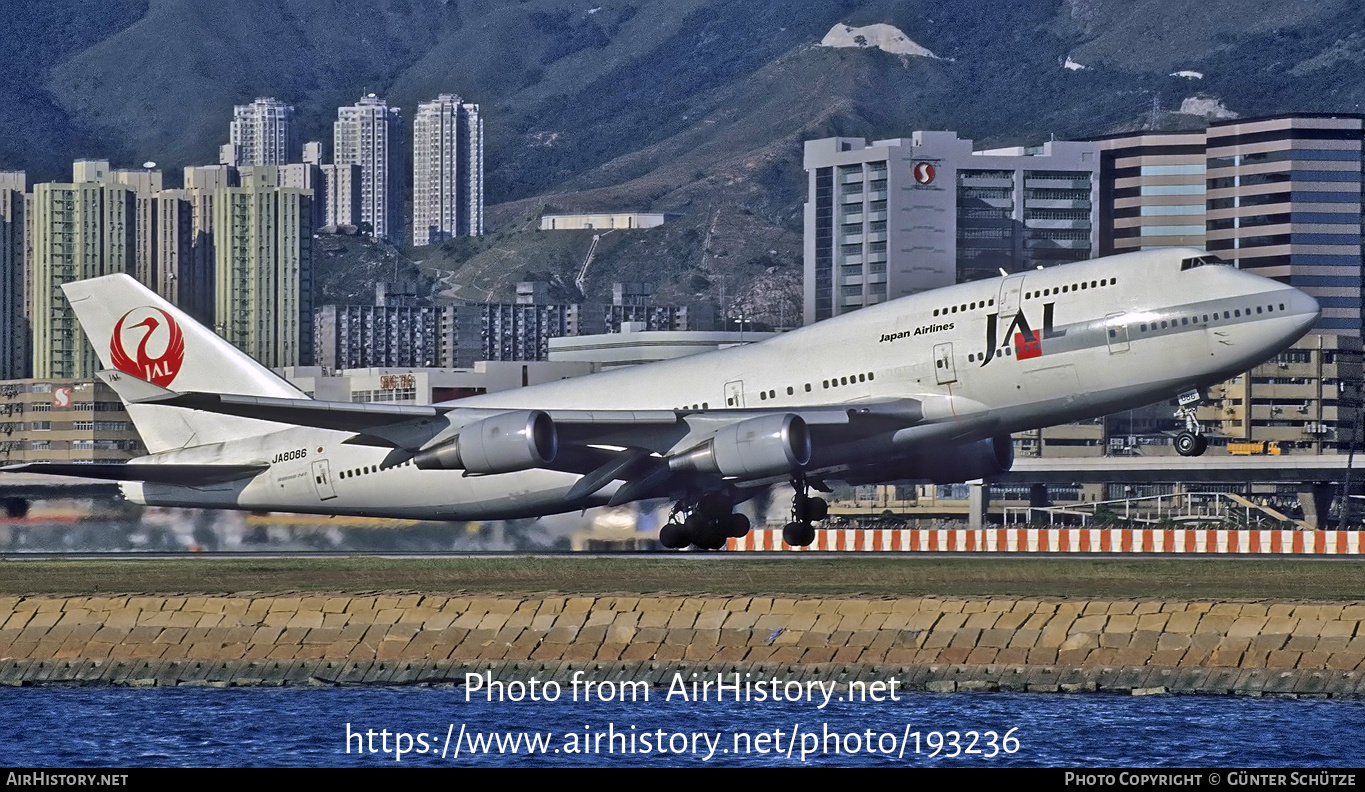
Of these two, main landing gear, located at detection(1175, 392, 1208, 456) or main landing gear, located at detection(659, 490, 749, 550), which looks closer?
main landing gear, located at detection(1175, 392, 1208, 456)

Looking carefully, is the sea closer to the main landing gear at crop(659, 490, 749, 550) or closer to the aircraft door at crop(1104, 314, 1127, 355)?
the aircraft door at crop(1104, 314, 1127, 355)

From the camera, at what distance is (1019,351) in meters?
50.1

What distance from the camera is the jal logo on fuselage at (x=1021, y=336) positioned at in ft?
164

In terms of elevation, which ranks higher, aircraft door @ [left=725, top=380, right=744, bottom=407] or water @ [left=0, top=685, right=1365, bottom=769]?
aircraft door @ [left=725, top=380, right=744, bottom=407]

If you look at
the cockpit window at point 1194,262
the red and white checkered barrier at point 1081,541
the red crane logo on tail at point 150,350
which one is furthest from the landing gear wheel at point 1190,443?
the red crane logo on tail at point 150,350

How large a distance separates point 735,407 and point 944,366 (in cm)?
593

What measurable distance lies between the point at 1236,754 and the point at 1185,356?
16.6 m

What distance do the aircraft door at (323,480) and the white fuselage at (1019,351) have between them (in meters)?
5.15

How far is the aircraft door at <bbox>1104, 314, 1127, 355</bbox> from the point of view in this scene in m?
49.7

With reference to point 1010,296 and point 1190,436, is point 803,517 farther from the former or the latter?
point 1190,436

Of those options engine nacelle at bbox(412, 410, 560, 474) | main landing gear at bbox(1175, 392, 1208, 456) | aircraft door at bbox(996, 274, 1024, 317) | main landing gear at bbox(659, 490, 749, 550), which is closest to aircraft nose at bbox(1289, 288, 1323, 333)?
main landing gear at bbox(1175, 392, 1208, 456)

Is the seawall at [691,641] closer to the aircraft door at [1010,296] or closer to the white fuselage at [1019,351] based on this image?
the white fuselage at [1019,351]

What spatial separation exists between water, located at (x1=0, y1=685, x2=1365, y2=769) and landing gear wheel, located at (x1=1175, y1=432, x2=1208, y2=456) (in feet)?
42.3

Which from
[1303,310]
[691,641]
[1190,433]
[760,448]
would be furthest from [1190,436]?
[691,641]
